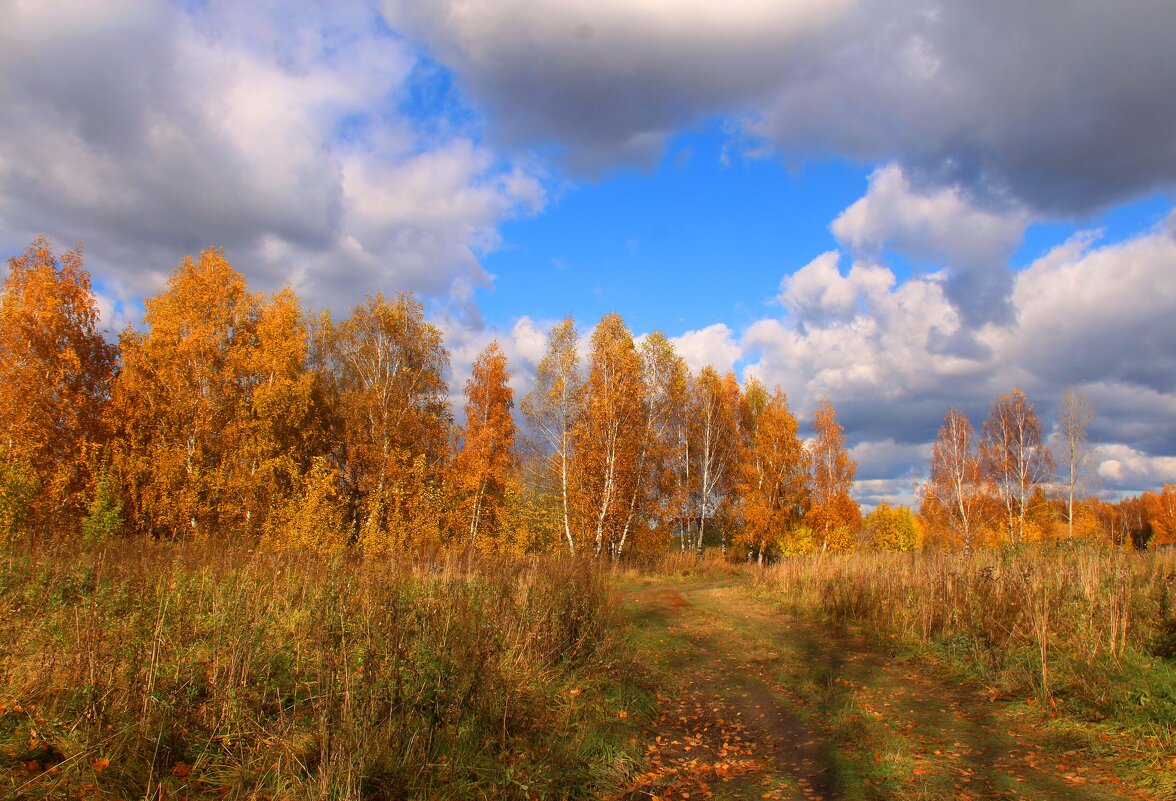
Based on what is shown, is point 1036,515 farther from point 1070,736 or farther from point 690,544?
point 1070,736

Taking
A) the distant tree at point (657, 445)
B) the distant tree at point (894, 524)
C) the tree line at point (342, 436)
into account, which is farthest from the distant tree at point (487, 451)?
the distant tree at point (894, 524)

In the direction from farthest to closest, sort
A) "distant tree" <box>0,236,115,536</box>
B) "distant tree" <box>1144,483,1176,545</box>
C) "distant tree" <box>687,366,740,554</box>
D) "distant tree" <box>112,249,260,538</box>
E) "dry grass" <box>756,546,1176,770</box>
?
"distant tree" <box>1144,483,1176,545</box>, "distant tree" <box>687,366,740,554</box>, "distant tree" <box>112,249,260,538</box>, "distant tree" <box>0,236,115,536</box>, "dry grass" <box>756,546,1176,770</box>

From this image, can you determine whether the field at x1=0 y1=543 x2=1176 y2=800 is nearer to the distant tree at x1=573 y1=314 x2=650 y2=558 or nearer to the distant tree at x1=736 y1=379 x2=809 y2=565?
the distant tree at x1=573 y1=314 x2=650 y2=558

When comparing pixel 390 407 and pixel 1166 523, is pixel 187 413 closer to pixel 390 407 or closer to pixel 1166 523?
pixel 390 407

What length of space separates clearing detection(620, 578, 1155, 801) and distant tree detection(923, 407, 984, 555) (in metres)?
31.9

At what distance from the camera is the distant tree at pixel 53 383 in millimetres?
20500

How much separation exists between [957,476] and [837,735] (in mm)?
37713

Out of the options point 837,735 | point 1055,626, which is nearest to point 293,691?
point 837,735

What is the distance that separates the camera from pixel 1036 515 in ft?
131

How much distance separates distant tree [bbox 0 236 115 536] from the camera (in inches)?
807

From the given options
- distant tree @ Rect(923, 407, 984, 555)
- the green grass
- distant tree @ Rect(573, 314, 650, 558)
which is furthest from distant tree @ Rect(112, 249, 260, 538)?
distant tree @ Rect(923, 407, 984, 555)

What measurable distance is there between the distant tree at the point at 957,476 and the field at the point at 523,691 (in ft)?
106

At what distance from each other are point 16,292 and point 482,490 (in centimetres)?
1829

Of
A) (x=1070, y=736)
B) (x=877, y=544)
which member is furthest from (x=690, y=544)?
(x=1070, y=736)
